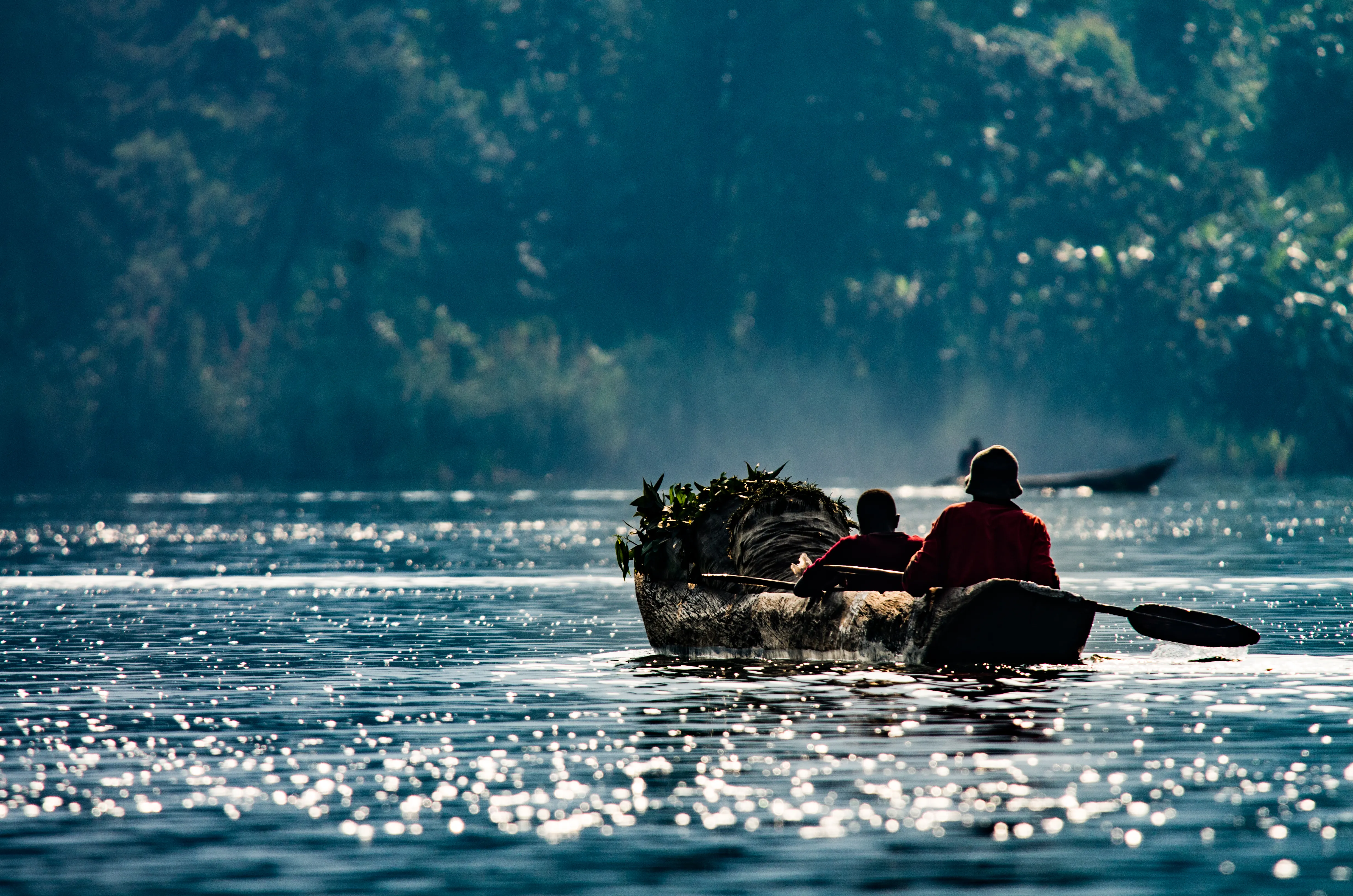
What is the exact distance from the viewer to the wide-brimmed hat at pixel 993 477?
19.0 m

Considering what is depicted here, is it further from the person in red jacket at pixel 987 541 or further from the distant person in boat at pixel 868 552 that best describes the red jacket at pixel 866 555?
the person in red jacket at pixel 987 541

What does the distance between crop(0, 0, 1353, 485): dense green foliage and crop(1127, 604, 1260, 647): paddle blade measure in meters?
76.3

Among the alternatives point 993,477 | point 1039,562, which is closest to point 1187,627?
point 1039,562

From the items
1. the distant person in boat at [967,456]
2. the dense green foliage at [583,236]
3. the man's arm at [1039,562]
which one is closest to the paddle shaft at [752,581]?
the man's arm at [1039,562]

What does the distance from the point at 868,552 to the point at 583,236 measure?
279ft

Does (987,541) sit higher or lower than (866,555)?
higher

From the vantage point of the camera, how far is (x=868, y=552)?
2050cm

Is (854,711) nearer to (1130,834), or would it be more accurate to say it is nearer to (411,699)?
(411,699)

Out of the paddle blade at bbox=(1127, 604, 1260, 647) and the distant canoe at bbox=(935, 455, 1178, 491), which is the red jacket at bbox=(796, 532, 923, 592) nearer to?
the paddle blade at bbox=(1127, 604, 1260, 647)

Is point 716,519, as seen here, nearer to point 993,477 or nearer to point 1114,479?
point 993,477

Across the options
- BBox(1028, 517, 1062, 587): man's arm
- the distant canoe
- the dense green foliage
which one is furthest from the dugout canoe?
the dense green foliage

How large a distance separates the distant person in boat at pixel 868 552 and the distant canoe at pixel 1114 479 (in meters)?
61.6

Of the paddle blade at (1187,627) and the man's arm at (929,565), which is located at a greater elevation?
the man's arm at (929,565)

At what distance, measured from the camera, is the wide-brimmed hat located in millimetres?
18984
